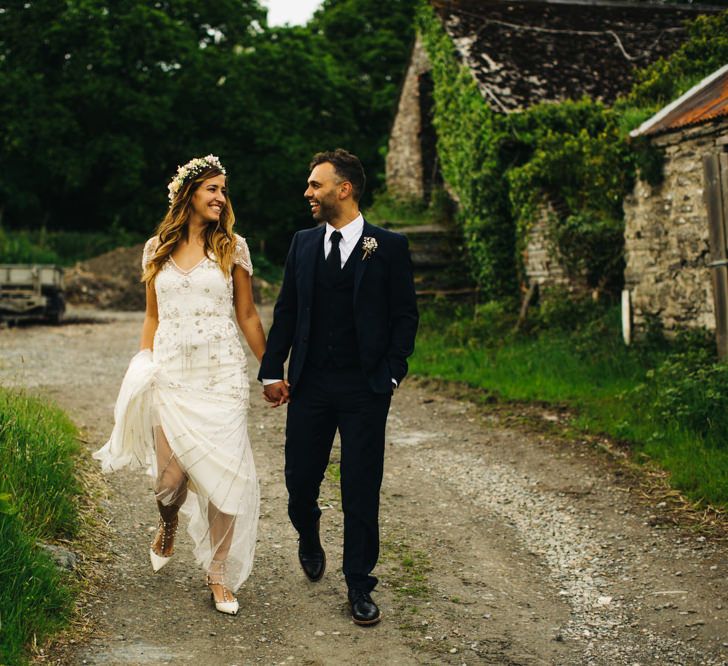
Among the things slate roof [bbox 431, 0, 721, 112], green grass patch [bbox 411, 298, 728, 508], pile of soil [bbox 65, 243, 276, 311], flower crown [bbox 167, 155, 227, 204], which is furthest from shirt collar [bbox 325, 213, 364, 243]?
pile of soil [bbox 65, 243, 276, 311]

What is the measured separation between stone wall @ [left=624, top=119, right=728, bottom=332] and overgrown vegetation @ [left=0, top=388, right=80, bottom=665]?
705cm

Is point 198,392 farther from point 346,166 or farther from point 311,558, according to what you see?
point 346,166

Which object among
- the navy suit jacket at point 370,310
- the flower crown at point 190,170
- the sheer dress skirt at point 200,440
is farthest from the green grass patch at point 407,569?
the flower crown at point 190,170

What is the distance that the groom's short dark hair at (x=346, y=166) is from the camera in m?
4.72

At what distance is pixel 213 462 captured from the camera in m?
4.66

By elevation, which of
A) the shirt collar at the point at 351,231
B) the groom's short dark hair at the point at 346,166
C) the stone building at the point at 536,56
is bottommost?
the shirt collar at the point at 351,231

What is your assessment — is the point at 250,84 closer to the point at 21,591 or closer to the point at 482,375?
the point at 482,375

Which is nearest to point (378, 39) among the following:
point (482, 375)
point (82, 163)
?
point (82, 163)

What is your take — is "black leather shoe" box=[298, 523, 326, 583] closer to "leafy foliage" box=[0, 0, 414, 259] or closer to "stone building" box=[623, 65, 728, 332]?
"stone building" box=[623, 65, 728, 332]

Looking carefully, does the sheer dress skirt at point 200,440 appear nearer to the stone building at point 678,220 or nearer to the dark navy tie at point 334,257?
the dark navy tie at point 334,257

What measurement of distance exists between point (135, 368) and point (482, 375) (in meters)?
7.22

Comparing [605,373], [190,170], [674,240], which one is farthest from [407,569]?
[674,240]

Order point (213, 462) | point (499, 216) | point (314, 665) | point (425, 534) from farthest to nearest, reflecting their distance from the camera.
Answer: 1. point (499, 216)
2. point (425, 534)
3. point (213, 462)
4. point (314, 665)

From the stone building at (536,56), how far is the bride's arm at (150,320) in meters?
10.2
